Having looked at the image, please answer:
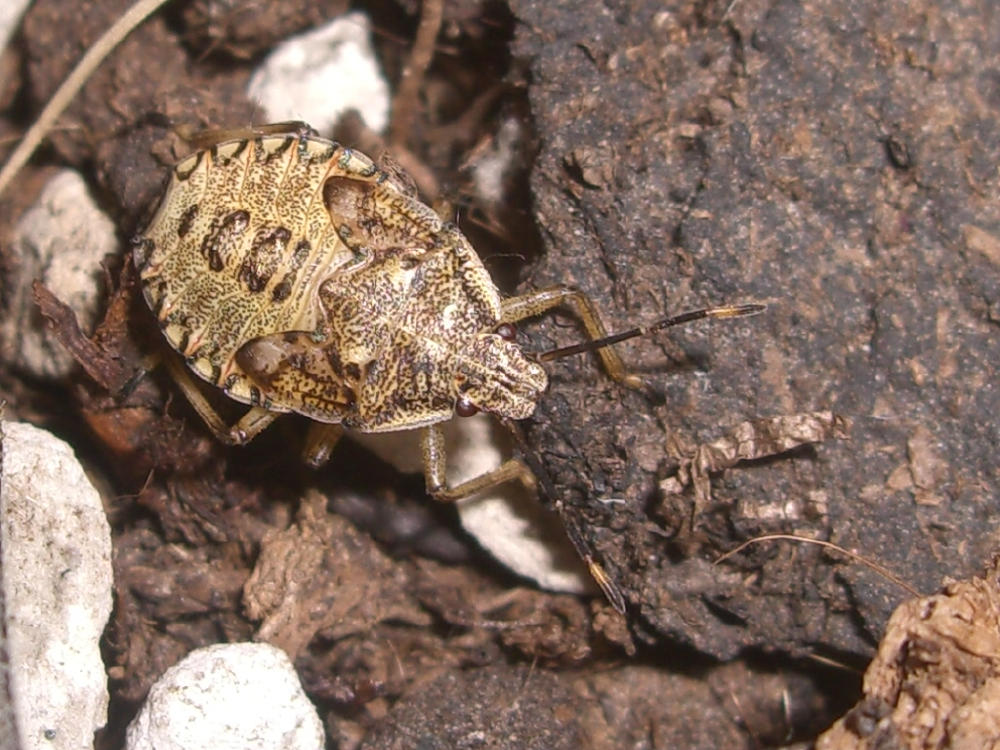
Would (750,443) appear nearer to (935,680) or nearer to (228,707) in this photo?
(935,680)

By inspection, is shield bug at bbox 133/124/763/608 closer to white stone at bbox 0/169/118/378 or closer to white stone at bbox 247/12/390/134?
white stone at bbox 0/169/118/378

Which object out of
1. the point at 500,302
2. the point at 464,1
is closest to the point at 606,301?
the point at 500,302

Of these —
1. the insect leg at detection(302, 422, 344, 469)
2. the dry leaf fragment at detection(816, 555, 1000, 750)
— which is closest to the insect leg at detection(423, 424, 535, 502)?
the insect leg at detection(302, 422, 344, 469)

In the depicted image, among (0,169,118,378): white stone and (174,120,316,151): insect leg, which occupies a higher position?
(174,120,316,151): insect leg

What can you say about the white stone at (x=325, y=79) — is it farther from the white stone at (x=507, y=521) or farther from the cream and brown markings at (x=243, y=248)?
the white stone at (x=507, y=521)

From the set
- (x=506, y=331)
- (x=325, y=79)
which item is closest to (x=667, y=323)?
(x=506, y=331)

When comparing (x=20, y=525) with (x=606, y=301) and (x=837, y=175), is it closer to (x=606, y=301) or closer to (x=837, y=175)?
(x=606, y=301)

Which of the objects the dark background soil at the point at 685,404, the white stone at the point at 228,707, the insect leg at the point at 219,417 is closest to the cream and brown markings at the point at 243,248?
the insect leg at the point at 219,417
